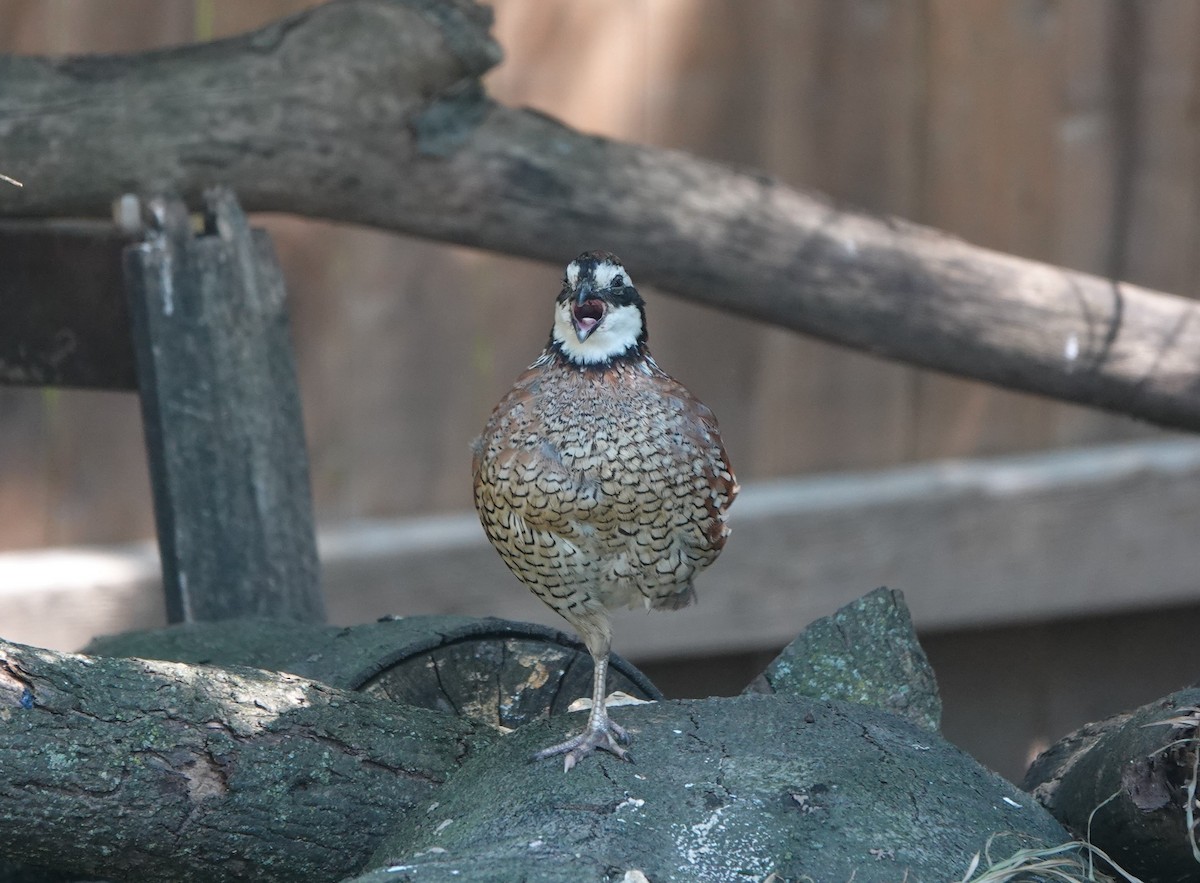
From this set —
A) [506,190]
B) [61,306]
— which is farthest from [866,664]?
[61,306]

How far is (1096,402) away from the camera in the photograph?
3658mm

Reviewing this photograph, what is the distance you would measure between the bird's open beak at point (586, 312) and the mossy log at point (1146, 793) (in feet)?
3.35

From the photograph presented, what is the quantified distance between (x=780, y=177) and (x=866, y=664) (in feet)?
7.70

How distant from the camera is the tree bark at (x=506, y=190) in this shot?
3.08 m

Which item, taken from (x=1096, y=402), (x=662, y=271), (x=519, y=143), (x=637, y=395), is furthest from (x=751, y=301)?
(x=637, y=395)

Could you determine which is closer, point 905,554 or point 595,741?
point 595,741

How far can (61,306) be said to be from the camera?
327 centimetres

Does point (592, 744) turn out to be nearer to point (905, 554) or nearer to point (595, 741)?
point (595, 741)

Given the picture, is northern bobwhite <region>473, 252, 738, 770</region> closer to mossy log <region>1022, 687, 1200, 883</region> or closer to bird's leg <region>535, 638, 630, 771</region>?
bird's leg <region>535, 638, 630, 771</region>

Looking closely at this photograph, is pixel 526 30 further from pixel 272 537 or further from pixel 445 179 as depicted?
pixel 272 537

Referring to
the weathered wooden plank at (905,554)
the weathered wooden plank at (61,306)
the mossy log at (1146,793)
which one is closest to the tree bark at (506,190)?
the weathered wooden plank at (61,306)

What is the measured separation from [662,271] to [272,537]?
3.44 feet

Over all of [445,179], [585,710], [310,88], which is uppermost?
[310,88]

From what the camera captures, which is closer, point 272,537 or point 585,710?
point 585,710
